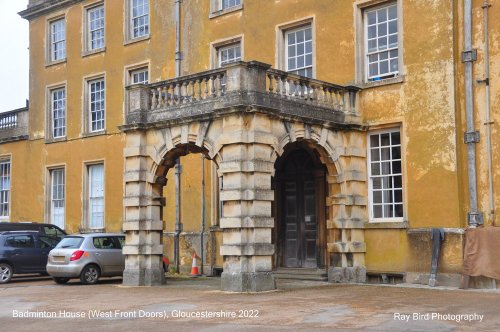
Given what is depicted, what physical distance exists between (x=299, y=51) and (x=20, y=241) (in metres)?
10.2

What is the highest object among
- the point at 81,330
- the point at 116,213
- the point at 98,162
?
the point at 98,162

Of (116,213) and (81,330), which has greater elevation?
(116,213)

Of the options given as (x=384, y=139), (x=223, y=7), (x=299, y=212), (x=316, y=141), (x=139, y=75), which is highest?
(x=223, y=7)

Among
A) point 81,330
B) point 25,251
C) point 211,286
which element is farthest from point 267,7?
point 81,330

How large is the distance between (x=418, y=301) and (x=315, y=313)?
2786mm

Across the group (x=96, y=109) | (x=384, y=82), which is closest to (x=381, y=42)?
(x=384, y=82)

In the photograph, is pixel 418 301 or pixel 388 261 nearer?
pixel 418 301

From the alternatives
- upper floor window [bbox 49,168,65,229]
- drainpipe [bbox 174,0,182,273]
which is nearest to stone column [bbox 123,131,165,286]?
drainpipe [bbox 174,0,182,273]

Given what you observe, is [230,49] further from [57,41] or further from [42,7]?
[42,7]

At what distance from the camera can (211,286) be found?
60.2 ft

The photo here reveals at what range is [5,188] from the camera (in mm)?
31422

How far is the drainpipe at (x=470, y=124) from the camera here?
17359mm

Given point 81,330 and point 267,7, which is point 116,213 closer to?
point 267,7

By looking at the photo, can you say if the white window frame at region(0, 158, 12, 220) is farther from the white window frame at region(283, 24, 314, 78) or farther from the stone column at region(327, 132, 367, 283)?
the stone column at region(327, 132, 367, 283)
